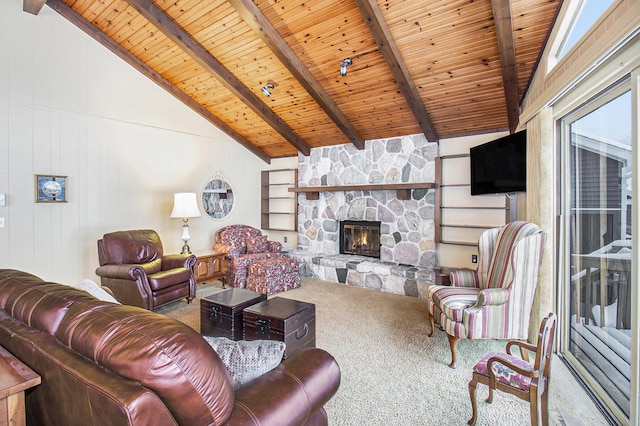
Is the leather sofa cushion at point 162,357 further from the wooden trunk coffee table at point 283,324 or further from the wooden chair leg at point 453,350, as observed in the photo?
the wooden chair leg at point 453,350

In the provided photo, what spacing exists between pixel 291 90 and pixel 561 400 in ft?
14.5

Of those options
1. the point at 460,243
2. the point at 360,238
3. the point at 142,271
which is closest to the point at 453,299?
the point at 460,243

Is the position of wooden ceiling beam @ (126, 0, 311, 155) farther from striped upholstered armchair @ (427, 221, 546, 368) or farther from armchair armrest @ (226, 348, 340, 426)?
armchair armrest @ (226, 348, 340, 426)

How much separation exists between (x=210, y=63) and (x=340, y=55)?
177 centimetres

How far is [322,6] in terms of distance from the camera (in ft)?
10.7

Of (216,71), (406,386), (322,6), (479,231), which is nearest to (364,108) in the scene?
(322,6)

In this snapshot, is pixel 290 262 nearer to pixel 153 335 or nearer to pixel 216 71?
pixel 216 71

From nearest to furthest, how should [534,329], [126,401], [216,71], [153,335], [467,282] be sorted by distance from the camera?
[126,401] < [153,335] < [534,329] < [467,282] < [216,71]

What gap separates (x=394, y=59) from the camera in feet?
11.3

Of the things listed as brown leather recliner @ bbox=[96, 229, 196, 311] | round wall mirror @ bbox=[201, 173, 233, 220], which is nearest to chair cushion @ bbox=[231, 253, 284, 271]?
brown leather recliner @ bbox=[96, 229, 196, 311]

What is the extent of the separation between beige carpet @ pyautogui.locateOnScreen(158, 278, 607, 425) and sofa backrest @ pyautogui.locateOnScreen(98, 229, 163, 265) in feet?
2.47

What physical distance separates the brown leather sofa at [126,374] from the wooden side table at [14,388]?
0.03 metres

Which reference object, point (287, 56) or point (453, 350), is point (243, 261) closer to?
point (287, 56)

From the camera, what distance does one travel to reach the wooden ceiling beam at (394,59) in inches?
118
